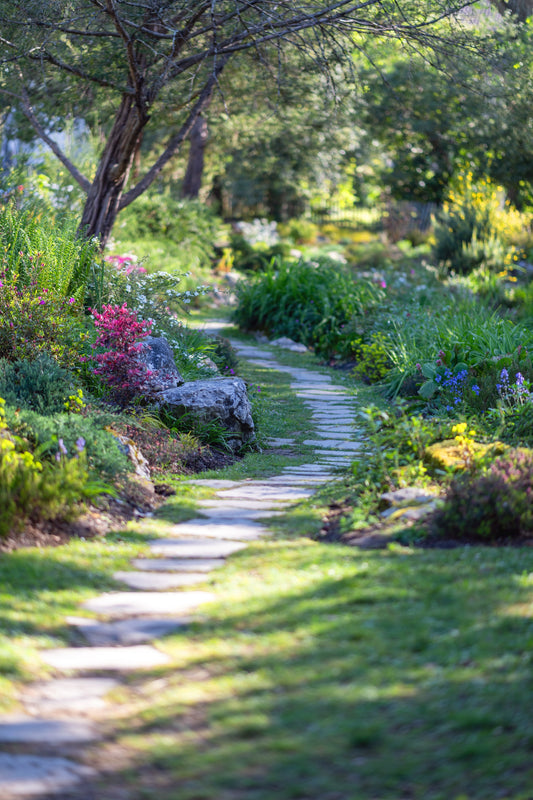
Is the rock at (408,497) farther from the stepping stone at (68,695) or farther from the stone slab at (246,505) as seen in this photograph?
the stepping stone at (68,695)

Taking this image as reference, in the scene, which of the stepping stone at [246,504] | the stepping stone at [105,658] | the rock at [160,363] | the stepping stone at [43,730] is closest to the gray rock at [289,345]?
the rock at [160,363]

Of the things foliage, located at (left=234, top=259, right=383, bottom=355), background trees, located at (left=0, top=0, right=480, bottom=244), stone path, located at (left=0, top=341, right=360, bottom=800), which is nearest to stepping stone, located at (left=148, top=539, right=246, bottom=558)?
stone path, located at (left=0, top=341, right=360, bottom=800)

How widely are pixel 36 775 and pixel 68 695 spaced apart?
411mm

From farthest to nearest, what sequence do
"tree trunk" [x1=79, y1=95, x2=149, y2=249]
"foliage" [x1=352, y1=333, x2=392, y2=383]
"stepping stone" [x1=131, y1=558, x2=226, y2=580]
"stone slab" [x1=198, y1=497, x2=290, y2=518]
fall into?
"foliage" [x1=352, y1=333, x2=392, y2=383], "tree trunk" [x1=79, y1=95, x2=149, y2=249], "stone slab" [x1=198, y1=497, x2=290, y2=518], "stepping stone" [x1=131, y1=558, x2=226, y2=580]

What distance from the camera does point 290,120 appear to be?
16.8 m

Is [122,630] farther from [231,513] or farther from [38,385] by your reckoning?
[38,385]

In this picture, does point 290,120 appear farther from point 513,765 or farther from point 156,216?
point 513,765

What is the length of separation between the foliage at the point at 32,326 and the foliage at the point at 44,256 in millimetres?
137

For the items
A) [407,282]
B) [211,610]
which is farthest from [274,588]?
[407,282]

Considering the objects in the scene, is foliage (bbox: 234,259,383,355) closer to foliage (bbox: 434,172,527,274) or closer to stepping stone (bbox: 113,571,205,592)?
foliage (bbox: 434,172,527,274)

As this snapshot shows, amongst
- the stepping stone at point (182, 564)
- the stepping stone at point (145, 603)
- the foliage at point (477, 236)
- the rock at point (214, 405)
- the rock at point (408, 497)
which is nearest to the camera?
the stepping stone at point (145, 603)

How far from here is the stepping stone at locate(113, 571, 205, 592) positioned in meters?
3.32

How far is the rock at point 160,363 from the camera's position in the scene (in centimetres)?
602

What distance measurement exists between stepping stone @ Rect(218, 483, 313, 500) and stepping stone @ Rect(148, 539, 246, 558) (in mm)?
821
